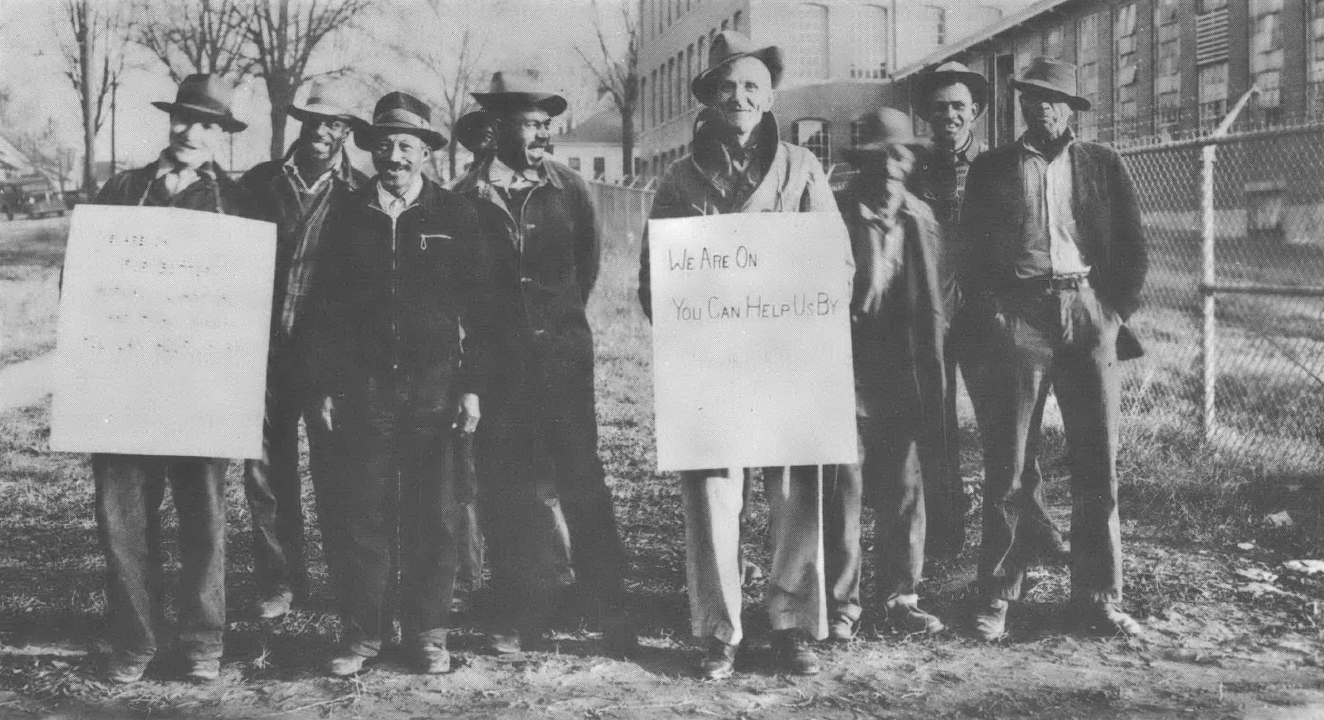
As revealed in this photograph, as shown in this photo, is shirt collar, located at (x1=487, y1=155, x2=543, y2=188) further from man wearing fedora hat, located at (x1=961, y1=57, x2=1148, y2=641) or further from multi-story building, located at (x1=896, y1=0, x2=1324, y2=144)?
multi-story building, located at (x1=896, y1=0, x2=1324, y2=144)

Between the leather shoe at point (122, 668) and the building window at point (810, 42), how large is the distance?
13.0 feet

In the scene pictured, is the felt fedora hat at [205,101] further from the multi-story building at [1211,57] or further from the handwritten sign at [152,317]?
the multi-story building at [1211,57]

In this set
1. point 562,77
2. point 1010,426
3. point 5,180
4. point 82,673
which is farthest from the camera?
point 5,180

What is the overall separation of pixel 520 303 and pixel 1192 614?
3364 mm

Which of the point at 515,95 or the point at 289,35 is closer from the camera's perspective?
the point at 515,95

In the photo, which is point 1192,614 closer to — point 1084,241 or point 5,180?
point 1084,241

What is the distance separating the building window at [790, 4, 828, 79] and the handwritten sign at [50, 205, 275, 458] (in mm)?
2701

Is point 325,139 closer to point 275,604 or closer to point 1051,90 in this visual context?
point 275,604

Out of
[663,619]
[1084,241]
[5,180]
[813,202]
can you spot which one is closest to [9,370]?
[5,180]

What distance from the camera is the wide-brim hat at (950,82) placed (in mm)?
4836

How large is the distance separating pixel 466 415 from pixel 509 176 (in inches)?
42.6

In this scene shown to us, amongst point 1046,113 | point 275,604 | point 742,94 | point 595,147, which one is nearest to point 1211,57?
point 1046,113

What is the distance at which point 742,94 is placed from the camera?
4.49 metres

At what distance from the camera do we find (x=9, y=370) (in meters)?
5.31
